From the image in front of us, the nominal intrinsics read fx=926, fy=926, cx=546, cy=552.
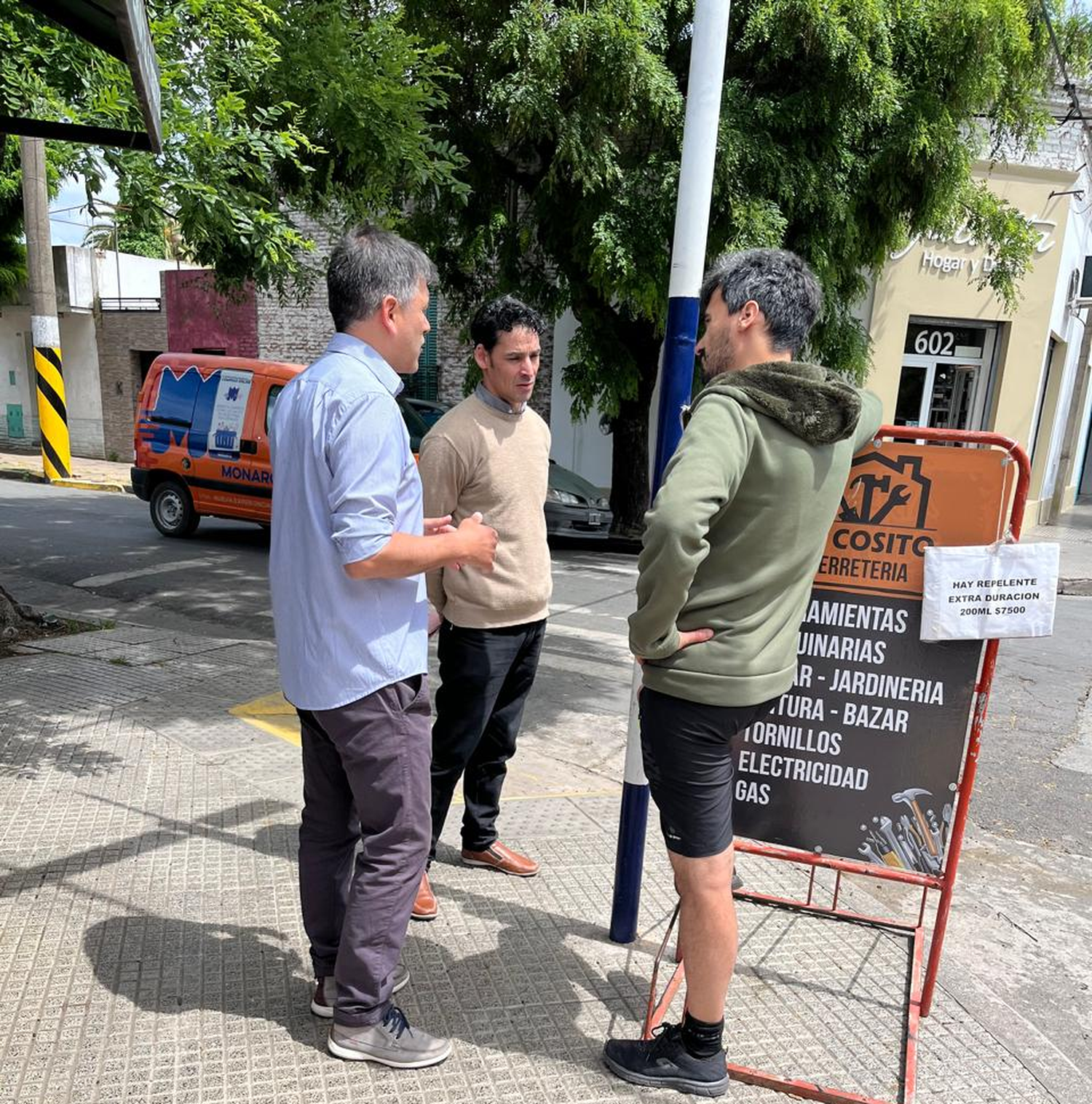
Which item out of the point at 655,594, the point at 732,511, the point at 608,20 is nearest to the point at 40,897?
the point at 655,594

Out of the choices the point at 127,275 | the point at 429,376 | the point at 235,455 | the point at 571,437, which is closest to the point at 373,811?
the point at 235,455

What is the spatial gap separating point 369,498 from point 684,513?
690 mm

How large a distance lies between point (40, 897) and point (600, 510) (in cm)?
904

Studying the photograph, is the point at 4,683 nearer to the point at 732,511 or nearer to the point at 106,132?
the point at 106,132

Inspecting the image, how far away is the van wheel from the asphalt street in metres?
0.17

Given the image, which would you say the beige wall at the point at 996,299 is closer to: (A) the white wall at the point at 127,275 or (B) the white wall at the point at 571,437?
(B) the white wall at the point at 571,437

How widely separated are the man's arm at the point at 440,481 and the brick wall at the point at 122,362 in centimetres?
1955

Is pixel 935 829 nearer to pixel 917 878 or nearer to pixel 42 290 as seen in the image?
pixel 917 878

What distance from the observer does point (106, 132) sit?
353 cm

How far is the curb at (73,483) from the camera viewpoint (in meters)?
15.9

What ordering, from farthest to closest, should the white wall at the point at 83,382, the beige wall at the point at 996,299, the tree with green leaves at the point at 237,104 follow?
the white wall at the point at 83,382 < the beige wall at the point at 996,299 < the tree with green leaves at the point at 237,104

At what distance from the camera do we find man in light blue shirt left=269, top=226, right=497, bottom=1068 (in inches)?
81.4

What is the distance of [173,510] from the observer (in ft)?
A: 36.1

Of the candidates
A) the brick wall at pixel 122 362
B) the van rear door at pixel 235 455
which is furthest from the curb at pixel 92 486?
the van rear door at pixel 235 455
